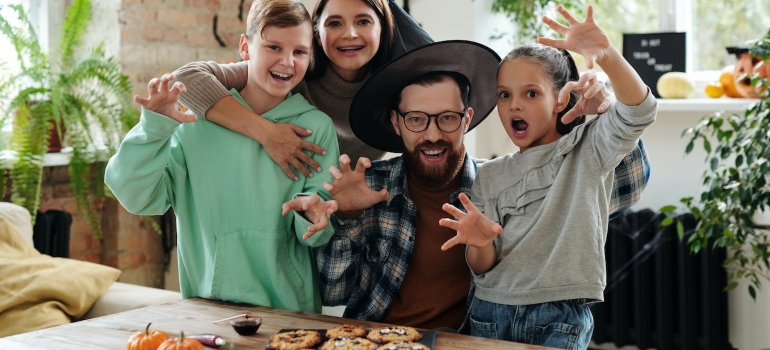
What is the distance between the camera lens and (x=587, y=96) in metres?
1.91

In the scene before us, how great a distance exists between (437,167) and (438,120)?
0.12 metres

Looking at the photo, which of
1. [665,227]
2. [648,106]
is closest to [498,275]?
[648,106]

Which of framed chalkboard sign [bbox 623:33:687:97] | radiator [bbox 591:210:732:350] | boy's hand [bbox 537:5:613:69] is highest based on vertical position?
framed chalkboard sign [bbox 623:33:687:97]

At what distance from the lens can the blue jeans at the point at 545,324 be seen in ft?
6.15

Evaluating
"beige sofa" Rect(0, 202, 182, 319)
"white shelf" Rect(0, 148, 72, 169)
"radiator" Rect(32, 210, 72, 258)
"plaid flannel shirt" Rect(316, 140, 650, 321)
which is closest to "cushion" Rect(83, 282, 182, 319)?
"beige sofa" Rect(0, 202, 182, 319)

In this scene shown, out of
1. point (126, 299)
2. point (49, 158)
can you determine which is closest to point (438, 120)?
point (126, 299)

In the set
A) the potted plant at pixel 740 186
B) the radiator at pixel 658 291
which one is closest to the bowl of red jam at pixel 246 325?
the potted plant at pixel 740 186

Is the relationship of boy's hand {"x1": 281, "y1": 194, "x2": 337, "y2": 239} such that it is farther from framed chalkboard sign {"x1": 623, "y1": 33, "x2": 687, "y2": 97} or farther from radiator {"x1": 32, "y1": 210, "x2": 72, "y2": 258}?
framed chalkboard sign {"x1": 623, "y1": 33, "x2": 687, "y2": 97}

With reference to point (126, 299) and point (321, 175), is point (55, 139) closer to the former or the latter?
point (126, 299)

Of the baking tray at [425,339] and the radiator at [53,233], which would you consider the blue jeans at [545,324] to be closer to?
the baking tray at [425,339]

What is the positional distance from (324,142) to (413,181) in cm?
27

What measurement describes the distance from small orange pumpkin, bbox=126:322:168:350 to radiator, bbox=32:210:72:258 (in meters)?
2.24

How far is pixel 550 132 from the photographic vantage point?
2066 millimetres

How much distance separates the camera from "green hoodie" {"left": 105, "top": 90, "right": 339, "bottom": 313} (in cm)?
209
